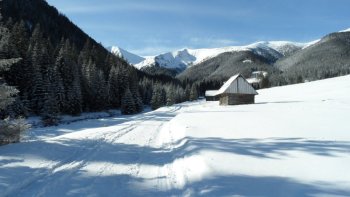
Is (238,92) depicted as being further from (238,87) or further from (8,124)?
(8,124)

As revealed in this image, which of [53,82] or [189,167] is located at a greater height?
[53,82]

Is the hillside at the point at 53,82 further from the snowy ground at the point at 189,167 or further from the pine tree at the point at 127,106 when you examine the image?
the snowy ground at the point at 189,167

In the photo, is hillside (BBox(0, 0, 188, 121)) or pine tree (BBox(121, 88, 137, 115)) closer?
hillside (BBox(0, 0, 188, 121))

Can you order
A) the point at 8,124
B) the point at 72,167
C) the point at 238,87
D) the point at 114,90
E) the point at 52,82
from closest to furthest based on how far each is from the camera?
the point at 72,167
the point at 8,124
the point at 52,82
the point at 238,87
the point at 114,90

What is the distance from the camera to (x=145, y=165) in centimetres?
1220

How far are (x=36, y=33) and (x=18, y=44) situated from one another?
357 inches

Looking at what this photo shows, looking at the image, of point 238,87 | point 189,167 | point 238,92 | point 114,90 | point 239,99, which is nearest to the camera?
point 189,167

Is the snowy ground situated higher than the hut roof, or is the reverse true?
the hut roof

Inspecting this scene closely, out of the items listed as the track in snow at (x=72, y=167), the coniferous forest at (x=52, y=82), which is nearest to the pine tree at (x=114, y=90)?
the coniferous forest at (x=52, y=82)

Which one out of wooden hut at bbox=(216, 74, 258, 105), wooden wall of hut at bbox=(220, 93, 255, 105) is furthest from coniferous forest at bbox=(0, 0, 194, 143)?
wooden hut at bbox=(216, 74, 258, 105)

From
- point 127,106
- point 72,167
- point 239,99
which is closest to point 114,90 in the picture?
point 127,106

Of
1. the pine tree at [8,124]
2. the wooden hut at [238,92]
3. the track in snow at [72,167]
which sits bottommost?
the track in snow at [72,167]

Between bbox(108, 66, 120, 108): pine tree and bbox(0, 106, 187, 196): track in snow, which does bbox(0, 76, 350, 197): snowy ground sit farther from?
bbox(108, 66, 120, 108): pine tree

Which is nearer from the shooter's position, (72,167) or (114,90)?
(72,167)
